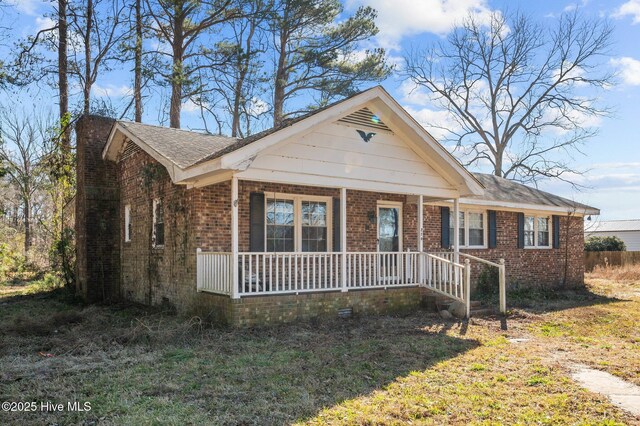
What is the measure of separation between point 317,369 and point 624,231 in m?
48.7

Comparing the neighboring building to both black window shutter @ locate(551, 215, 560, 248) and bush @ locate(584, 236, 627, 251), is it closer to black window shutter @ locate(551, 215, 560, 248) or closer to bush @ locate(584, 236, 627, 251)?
bush @ locate(584, 236, 627, 251)

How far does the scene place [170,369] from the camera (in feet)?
21.5

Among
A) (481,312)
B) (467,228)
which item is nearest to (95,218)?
(481,312)

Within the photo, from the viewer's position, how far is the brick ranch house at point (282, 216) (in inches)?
378

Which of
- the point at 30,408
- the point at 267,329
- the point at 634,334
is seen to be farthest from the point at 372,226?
the point at 30,408

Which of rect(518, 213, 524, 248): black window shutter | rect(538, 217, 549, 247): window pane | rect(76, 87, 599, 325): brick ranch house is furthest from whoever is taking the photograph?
rect(538, 217, 549, 247): window pane

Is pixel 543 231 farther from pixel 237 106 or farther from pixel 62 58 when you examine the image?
pixel 62 58

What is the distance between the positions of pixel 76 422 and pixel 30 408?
713 mm

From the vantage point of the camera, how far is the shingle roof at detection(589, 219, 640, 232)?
46875 mm

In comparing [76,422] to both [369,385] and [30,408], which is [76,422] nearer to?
[30,408]

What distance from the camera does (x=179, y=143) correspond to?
12.0 metres

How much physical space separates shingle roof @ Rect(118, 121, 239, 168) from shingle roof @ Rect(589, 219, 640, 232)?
43196mm

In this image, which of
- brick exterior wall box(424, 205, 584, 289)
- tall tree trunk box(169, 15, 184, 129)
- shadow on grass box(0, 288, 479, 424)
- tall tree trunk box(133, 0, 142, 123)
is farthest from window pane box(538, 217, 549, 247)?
tall tree trunk box(133, 0, 142, 123)

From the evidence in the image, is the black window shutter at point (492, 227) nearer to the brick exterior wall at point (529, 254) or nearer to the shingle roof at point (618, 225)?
the brick exterior wall at point (529, 254)
